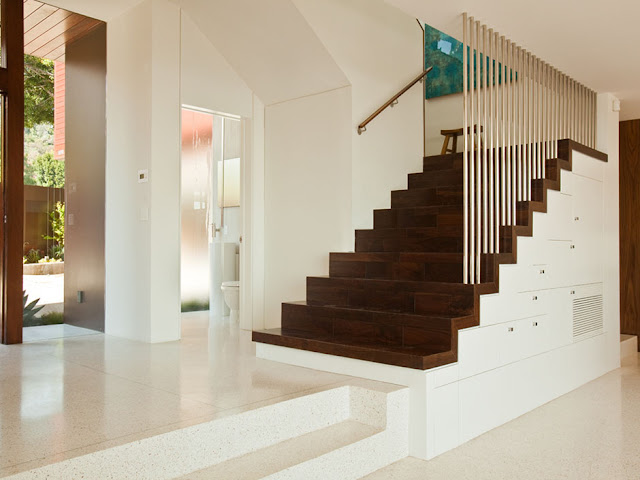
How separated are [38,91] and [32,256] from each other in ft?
4.42

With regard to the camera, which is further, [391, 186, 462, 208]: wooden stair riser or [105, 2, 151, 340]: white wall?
[105, 2, 151, 340]: white wall

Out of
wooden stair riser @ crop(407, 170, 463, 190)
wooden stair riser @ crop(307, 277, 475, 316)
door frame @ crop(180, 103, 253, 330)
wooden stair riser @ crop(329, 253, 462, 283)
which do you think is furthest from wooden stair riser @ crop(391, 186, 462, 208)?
door frame @ crop(180, 103, 253, 330)

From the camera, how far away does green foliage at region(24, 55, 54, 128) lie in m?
4.73

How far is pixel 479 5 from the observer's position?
3.38 meters

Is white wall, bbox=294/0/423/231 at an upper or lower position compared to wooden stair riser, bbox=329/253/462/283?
upper

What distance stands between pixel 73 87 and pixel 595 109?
4.56 metres

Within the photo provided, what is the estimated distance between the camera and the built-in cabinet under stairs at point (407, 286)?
10.4ft

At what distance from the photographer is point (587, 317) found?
184 inches

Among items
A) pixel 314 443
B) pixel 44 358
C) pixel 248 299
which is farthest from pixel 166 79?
pixel 314 443

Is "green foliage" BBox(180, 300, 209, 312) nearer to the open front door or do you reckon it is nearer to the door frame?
the door frame

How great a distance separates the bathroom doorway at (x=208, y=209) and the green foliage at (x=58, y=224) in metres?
2.00

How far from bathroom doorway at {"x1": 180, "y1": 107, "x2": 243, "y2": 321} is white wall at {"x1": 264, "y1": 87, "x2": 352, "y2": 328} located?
200 cm

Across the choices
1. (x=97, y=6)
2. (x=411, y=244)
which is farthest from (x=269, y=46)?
(x=411, y=244)

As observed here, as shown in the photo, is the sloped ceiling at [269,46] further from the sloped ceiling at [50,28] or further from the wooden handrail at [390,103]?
the sloped ceiling at [50,28]
